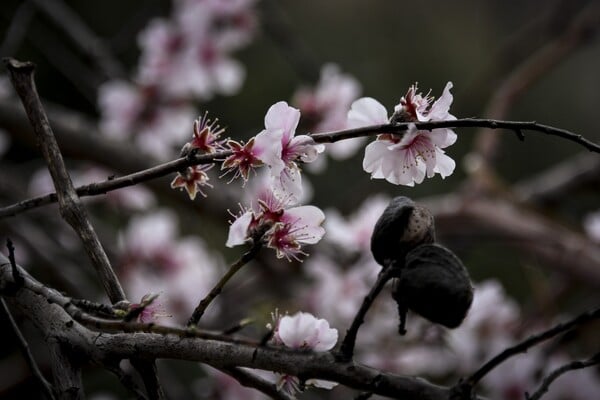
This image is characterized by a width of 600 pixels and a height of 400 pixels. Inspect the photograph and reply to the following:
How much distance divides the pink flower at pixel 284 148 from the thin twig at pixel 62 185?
146 mm

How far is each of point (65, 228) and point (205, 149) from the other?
134cm

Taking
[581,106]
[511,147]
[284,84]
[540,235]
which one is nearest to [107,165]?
[540,235]

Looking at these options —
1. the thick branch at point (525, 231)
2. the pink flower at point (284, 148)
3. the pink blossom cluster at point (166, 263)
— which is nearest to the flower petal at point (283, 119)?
the pink flower at point (284, 148)


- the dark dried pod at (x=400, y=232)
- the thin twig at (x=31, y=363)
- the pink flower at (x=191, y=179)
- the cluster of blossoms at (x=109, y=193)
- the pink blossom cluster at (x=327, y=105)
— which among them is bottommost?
the thin twig at (x=31, y=363)

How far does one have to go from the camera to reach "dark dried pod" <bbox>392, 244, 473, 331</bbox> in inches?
19.7

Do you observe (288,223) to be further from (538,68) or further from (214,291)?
(538,68)

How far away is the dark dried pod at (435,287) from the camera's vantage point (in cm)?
50

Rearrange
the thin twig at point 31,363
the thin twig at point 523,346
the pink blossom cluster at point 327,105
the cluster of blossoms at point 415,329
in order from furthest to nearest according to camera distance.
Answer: the pink blossom cluster at point 327,105 < the cluster of blossoms at point 415,329 < the thin twig at point 31,363 < the thin twig at point 523,346

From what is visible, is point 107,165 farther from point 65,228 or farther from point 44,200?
point 44,200

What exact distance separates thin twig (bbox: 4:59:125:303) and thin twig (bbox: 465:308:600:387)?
10.3 inches

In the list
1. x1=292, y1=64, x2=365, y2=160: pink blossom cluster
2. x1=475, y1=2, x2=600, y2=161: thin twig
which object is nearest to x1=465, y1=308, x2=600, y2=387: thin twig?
x1=292, y1=64, x2=365, y2=160: pink blossom cluster

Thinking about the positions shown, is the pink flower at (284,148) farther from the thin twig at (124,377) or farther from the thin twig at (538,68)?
the thin twig at (538,68)

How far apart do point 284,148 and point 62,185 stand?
18 centimetres

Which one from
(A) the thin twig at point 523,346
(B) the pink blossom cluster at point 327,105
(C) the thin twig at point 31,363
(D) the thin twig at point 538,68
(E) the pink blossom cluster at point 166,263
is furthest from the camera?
(E) the pink blossom cluster at point 166,263
